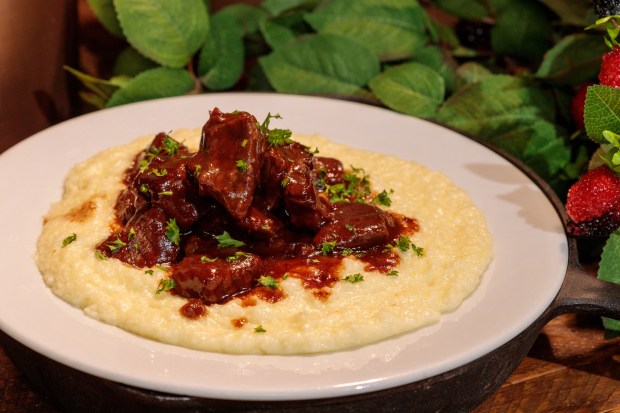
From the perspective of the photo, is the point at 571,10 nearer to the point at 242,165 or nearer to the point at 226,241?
the point at 242,165

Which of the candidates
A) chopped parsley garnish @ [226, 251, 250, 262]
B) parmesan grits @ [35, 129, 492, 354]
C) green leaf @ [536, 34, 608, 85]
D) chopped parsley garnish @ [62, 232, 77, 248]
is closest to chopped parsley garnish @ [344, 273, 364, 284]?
parmesan grits @ [35, 129, 492, 354]

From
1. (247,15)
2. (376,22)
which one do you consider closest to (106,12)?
(247,15)

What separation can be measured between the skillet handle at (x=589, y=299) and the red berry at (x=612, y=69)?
1053mm

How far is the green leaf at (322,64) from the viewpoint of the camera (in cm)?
515


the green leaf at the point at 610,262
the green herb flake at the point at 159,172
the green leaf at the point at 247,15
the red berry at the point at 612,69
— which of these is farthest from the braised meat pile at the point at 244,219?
the green leaf at the point at 247,15

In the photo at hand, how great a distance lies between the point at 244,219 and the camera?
10.9 ft

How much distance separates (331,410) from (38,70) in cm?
351

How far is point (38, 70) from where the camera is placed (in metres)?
5.15

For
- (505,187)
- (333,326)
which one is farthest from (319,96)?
(333,326)

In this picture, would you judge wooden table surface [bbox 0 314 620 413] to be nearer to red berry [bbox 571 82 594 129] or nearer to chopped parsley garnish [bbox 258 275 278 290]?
chopped parsley garnish [bbox 258 275 278 290]

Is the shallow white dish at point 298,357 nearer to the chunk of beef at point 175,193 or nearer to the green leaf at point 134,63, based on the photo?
the chunk of beef at point 175,193

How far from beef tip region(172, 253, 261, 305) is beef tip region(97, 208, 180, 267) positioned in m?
0.17

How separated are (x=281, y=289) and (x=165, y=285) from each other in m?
0.46

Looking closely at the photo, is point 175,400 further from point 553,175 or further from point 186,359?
point 553,175
